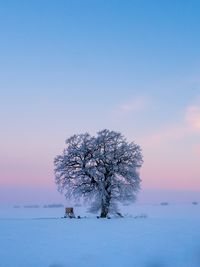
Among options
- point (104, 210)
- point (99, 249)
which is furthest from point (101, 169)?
point (99, 249)

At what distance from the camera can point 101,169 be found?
4772cm

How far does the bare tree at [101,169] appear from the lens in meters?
47.2

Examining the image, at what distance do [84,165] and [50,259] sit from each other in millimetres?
30882

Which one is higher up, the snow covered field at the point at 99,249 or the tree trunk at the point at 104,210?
the tree trunk at the point at 104,210

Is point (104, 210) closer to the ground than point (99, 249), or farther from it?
farther from it

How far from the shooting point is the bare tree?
47.2m

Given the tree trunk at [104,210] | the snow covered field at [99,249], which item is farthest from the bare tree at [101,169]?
the snow covered field at [99,249]

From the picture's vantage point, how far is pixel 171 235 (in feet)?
85.1

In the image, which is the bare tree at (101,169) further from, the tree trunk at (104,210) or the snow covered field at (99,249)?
the snow covered field at (99,249)

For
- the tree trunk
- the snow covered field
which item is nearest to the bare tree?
the tree trunk

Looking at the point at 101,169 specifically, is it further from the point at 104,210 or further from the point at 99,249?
the point at 99,249

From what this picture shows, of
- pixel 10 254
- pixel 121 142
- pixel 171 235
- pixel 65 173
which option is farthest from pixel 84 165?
pixel 10 254

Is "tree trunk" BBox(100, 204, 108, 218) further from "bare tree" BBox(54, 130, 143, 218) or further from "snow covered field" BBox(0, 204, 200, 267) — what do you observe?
"snow covered field" BBox(0, 204, 200, 267)

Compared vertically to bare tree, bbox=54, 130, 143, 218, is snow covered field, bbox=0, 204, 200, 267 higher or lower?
lower
